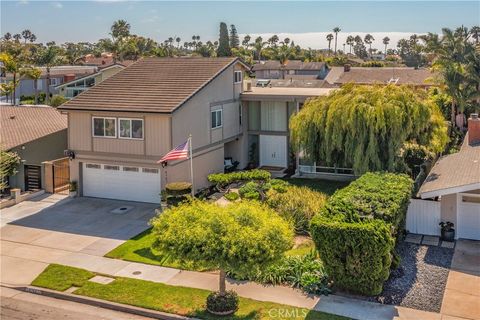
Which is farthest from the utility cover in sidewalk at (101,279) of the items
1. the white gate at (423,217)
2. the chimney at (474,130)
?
the chimney at (474,130)

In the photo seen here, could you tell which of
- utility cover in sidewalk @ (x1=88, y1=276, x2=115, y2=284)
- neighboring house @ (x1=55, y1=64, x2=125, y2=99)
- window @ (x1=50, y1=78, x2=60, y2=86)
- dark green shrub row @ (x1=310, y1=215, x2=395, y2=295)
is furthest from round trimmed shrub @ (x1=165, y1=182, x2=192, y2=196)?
window @ (x1=50, y1=78, x2=60, y2=86)

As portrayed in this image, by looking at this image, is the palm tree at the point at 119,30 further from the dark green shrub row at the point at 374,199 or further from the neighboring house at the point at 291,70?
the dark green shrub row at the point at 374,199

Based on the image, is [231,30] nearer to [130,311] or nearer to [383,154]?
[383,154]

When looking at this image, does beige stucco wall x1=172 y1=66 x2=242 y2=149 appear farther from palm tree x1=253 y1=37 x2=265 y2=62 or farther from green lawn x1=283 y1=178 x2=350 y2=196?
palm tree x1=253 y1=37 x2=265 y2=62

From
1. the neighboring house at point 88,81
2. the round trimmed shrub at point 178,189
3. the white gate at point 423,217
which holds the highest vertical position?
the neighboring house at point 88,81

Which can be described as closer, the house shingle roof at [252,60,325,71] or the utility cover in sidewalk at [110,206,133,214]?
the utility cover in sidewalk at [110,206,133,214]

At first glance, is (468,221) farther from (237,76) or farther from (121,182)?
(237,76)
